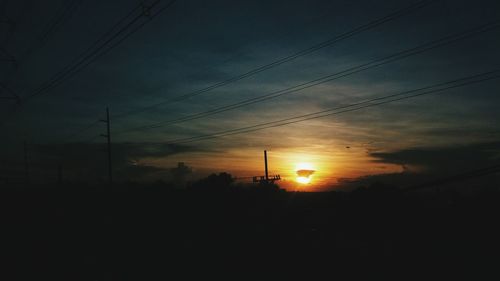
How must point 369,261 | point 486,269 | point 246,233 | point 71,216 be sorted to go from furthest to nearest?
point 71,216, point 246,233, point 369,261, point 486,269

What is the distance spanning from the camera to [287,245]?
2636 cm

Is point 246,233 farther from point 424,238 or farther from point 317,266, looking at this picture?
point 424,238

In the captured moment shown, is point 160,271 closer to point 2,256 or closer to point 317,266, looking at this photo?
point 317,266

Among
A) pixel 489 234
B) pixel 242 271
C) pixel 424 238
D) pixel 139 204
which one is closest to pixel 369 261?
pixel 424 238

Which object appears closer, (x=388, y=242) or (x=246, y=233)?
(x=388, y=242)

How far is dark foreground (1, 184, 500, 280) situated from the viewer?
21.3 meters

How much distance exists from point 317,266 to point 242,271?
475cm

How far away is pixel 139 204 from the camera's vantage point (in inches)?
2231

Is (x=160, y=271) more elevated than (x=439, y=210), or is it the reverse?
(x=439, y=210)

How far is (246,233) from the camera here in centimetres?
3119

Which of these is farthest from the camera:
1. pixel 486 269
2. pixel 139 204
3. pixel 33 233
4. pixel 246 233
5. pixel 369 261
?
pixel 139 204

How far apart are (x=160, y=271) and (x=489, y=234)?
72.4ft

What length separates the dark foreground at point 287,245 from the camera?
21.3m

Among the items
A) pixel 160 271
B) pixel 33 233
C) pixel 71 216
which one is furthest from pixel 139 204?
pixel 160 271
